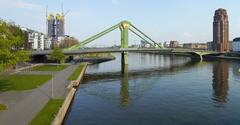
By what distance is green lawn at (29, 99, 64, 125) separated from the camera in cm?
2746

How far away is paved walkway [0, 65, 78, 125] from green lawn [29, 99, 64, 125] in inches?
19.6

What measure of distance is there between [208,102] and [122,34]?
9506 cm

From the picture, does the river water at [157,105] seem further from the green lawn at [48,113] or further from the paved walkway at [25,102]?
the paved walkway at [25,102]

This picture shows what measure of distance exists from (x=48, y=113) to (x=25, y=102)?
21.2ft

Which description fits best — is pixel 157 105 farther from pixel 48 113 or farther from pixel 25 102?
pixel 25 102

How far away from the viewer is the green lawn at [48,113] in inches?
1081

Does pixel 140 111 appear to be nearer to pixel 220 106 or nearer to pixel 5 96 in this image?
pixel 220 106

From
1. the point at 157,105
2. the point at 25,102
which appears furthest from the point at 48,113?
the point at 157,105

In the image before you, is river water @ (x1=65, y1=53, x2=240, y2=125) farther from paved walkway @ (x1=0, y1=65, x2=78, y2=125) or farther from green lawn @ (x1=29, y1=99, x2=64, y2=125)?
paved walkway @ (x1=0, y1=65, x2=78, y2=125)

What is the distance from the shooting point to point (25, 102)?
117 feet

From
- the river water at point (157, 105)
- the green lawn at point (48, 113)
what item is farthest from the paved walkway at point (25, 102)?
the river water at point (157, 105)

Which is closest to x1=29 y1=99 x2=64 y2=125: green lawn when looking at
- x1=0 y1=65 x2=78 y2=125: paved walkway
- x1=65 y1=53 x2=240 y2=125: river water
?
x1=0 y1=65 x2=78 y2=125: paved walkway

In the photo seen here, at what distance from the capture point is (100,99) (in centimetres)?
4684

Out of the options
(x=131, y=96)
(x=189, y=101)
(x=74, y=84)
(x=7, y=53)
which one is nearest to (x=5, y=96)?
(x=7, y=53)
